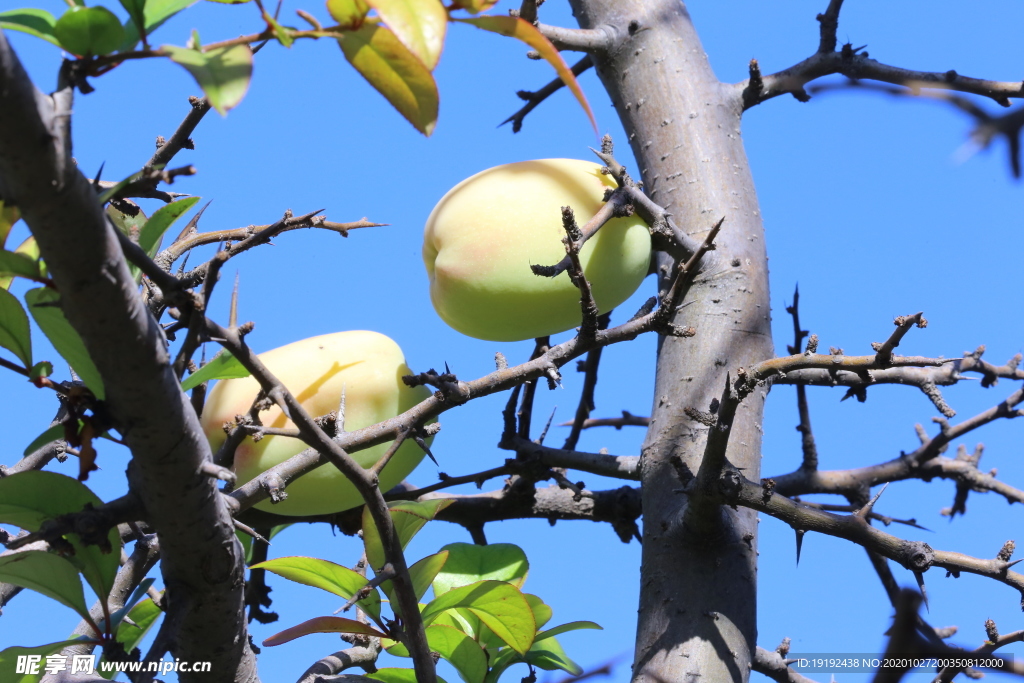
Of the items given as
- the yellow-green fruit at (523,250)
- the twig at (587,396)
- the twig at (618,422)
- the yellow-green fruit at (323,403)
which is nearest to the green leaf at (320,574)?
the yellow-green fruit at (323,403)

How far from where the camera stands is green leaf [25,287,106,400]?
0.52m

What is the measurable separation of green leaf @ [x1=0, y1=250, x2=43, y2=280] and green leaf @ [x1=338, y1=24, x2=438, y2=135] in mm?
243

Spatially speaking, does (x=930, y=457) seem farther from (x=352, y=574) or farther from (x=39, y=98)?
(x=39, y=98)

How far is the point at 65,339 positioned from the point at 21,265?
0.06 meters

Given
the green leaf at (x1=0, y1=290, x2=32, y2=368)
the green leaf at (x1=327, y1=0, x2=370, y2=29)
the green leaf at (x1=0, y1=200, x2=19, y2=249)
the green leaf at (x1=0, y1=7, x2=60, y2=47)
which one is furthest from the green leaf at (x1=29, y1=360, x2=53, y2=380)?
the green leaf at (x1=327, y1=0, x2=370, y2=29)

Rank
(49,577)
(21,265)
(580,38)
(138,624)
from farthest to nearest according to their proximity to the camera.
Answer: (580,38), (138,624), (49,577), (21,265)

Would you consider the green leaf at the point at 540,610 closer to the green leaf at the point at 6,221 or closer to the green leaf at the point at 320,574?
the green leaf at the point at 320,574

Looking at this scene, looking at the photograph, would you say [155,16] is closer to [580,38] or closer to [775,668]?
[580,38]

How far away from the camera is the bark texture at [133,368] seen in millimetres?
358

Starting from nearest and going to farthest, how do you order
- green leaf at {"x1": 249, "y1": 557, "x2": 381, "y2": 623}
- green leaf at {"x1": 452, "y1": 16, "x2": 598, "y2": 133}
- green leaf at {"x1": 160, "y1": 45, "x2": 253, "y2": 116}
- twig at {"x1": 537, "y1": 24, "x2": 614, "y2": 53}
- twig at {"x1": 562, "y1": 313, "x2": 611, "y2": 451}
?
green leaf at {"x1": 160, "y1": 45, "x2": 253, "y2": 116}, green leaf at {"x1": 452, "y1": 16, "x2": 598, "y2": 133}, green leaf at {"x1": 249, "y1": 557, "x2": 381, "y2": 623}, twig at {"x1": 537, "y1": 24, "x2": 614, "y2": 53}, twig at {"x1": 562, "y1": 313, "x2": 611, "y2": 451}

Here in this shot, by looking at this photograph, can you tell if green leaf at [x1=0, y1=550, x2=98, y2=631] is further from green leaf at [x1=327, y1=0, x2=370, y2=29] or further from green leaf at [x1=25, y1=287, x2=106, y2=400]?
green leaf at [x1=327, y1=0, x2=370, y2=29]

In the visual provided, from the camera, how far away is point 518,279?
2.78ft

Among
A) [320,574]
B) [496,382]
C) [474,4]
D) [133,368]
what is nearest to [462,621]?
[320,574]

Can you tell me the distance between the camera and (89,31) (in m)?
0.41
